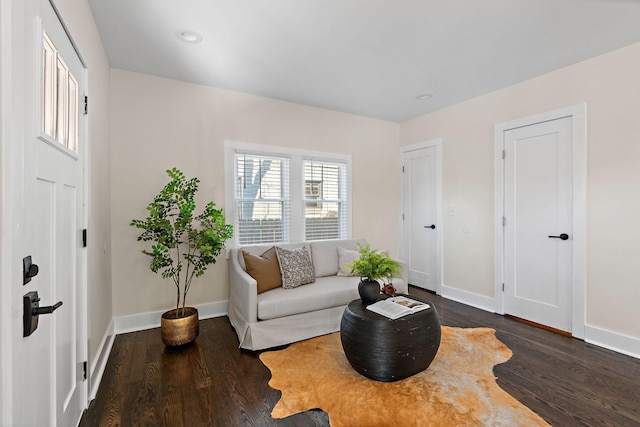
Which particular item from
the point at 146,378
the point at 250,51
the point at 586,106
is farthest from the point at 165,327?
the point at 586,106

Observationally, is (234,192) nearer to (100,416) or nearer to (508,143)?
(100,416)

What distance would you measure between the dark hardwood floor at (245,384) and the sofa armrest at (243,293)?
0.31 m

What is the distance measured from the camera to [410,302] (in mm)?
2420

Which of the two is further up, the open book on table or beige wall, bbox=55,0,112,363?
beige wall, bbox=55,0,112,363

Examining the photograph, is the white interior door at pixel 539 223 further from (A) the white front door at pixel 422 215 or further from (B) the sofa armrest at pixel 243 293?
(B) the sofa armrest at pixel 243 293

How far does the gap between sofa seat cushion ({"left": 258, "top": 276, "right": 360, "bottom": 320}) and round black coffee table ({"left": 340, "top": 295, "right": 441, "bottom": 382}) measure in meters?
0.78

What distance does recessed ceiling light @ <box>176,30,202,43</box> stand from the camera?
2485mm

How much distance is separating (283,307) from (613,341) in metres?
3.08

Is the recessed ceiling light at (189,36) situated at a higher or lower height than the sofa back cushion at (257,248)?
higher

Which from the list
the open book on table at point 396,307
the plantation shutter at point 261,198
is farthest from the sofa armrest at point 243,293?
the open book on table at point 396,307

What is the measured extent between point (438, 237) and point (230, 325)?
10.2 feet

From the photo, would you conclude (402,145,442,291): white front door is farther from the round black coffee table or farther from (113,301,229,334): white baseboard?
(113,301,229,334): white baseboard

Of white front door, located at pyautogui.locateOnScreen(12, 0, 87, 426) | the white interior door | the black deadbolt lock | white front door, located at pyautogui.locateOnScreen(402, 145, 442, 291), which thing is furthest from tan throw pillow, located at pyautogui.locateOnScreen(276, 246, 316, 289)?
the white interior door

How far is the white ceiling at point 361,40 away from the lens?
7.22ft
